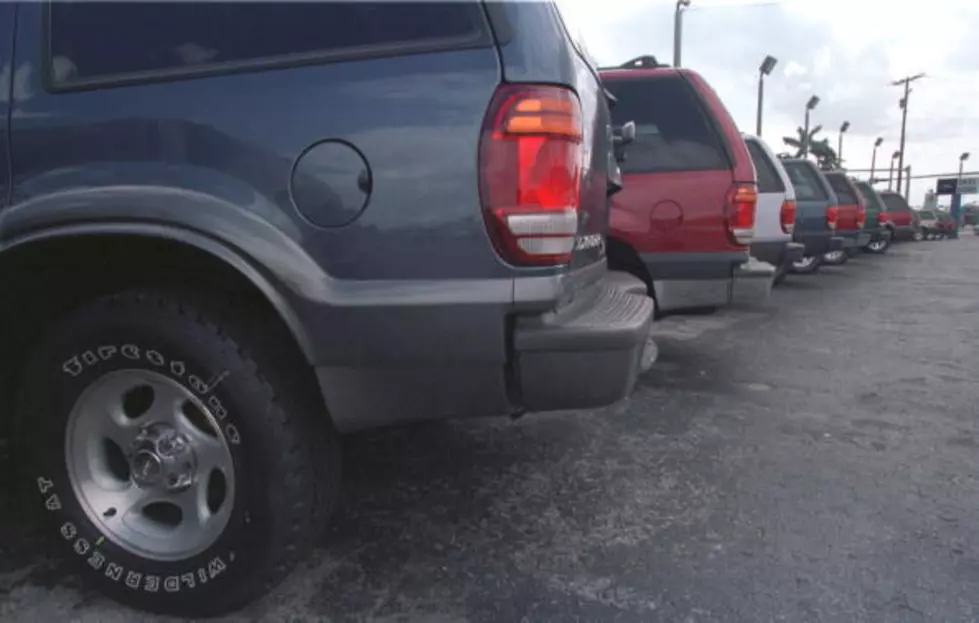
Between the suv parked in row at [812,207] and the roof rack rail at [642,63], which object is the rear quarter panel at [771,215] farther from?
the suv parked in row at [812,207]

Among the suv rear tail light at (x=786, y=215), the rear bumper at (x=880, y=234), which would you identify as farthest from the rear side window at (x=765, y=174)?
the rear bumper at (x=880, y=234)

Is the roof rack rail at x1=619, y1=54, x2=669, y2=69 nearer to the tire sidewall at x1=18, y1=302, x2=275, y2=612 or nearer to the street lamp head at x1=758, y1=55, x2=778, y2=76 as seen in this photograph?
the tire sidewall at x1=18, y1=302, x2=275, y2=612

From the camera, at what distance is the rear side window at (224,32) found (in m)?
1.95

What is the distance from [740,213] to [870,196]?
13.4 metres

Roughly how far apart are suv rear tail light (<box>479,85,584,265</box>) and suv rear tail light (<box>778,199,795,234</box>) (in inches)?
192

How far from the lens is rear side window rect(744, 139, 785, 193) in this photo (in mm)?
6543

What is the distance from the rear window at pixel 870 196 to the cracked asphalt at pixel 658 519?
12256mm

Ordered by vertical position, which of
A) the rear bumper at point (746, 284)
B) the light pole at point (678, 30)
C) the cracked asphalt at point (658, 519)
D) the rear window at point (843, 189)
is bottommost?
the cracked asphalt at point (658, 519)

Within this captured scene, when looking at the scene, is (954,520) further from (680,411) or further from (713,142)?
(713,142)

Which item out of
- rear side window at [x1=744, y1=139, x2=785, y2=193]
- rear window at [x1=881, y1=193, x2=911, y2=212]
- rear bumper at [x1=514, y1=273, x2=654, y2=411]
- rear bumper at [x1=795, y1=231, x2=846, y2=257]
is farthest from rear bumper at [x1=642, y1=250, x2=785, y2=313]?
rear window at [x1=881, y1=193, x2=911, y2=212]

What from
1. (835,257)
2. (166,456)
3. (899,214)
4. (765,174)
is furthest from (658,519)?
(899,214)

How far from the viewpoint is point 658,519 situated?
2887 millimetres

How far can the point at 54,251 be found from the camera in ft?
7.05

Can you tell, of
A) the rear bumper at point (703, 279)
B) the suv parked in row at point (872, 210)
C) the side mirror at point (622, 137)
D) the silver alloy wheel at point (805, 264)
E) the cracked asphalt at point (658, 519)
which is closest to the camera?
the cracked asphalt at point (658, 519)
